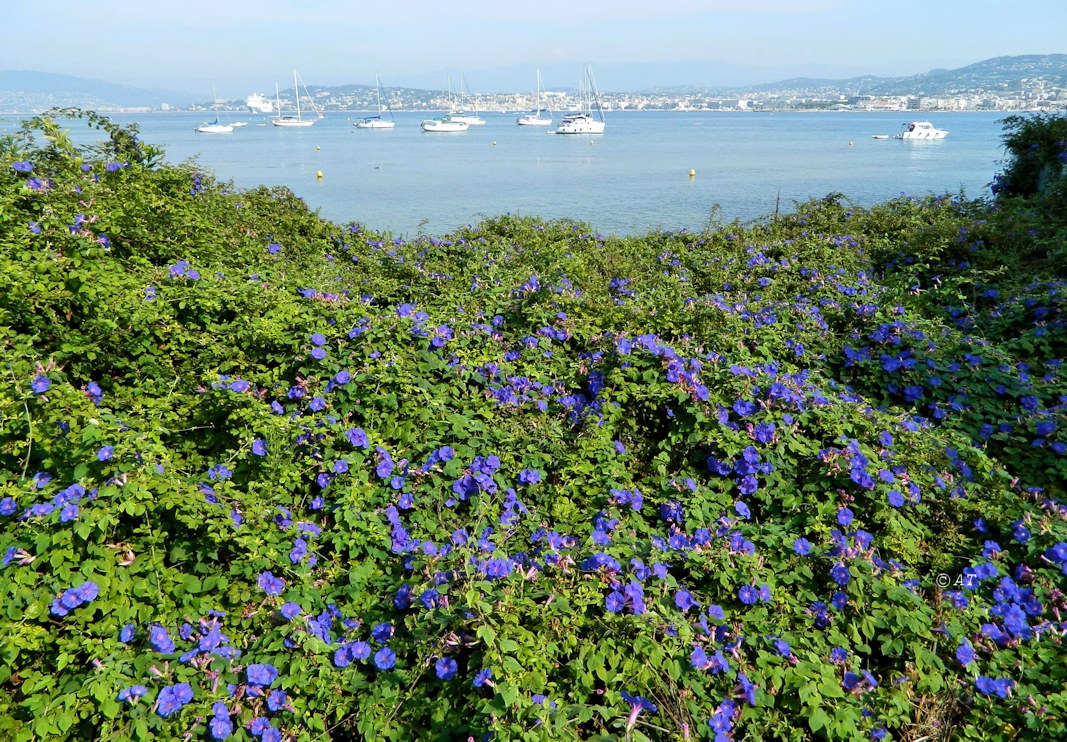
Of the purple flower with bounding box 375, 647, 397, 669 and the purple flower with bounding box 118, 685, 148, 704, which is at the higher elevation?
the purple flower with bounding box 118, 685, 148, 704

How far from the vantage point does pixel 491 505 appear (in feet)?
9.46

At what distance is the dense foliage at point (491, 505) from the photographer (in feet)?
7.09

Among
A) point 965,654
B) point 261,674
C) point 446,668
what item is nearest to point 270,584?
point 261,674

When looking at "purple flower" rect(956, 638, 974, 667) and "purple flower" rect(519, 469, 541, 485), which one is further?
"purple flower" rect(519, 469, 541, 485)

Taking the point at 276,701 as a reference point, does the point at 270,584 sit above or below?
above

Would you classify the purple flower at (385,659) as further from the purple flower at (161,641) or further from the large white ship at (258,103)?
the large white ship at (258,103)

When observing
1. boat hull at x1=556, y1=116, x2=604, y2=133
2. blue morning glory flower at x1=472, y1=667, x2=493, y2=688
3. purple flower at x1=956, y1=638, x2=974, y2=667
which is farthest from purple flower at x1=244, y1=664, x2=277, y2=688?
boat hull at x1=556, y1=116, x2=604, y2=133

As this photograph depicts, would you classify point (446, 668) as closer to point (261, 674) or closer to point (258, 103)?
point (261, 674)

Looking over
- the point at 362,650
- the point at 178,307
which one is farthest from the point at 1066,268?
the point at 178,307

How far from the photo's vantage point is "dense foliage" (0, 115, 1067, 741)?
7.09 feet

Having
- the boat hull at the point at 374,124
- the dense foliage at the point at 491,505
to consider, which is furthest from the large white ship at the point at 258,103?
the dense foliage at the point at 491,505

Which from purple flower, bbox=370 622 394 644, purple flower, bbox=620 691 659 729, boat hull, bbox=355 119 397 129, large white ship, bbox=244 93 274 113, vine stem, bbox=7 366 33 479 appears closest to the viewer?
purple flower, bbox=620 691 659 729

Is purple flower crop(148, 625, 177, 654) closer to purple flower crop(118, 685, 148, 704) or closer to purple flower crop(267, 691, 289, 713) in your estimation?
purple flower crop(118, 685, 148, 704)

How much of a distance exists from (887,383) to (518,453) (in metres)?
2.73
